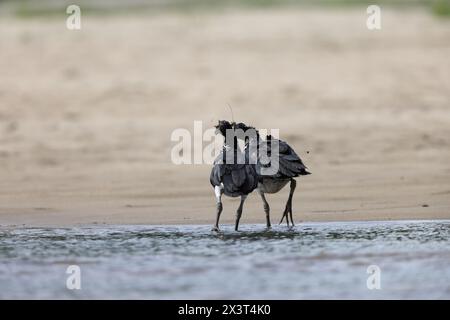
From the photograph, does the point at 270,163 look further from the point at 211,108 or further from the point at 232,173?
the point at 211,108

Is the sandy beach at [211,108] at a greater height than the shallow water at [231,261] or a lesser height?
greater

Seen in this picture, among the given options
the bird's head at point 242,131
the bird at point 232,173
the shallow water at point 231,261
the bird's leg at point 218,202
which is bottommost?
the shallow water at point 231,261

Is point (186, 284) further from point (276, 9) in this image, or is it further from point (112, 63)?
point (276, 9)

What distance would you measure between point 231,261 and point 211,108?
676 centimetres

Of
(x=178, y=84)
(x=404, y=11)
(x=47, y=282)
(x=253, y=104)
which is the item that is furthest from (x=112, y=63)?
(x=47, y=282)

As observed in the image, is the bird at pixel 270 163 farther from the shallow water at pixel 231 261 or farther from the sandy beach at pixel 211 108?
the sandy beach at pixel 211 108

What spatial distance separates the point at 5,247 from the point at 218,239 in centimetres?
181

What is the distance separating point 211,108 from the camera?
1597 cm

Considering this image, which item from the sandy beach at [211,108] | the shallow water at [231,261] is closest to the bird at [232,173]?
the shallow water at [231,261]

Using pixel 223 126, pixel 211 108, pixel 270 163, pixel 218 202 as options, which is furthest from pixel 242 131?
pixel 211 108

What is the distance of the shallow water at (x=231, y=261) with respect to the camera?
8523 mm

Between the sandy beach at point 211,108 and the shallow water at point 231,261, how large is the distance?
2.48 feet

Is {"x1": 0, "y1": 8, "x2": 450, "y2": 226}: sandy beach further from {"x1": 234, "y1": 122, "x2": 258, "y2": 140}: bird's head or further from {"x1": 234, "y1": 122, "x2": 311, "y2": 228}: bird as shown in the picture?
{"x1": 234, "y1": 122, "x2": 258, "y2": 140}: bird's head

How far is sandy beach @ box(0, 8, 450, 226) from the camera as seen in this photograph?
12.0 meters
